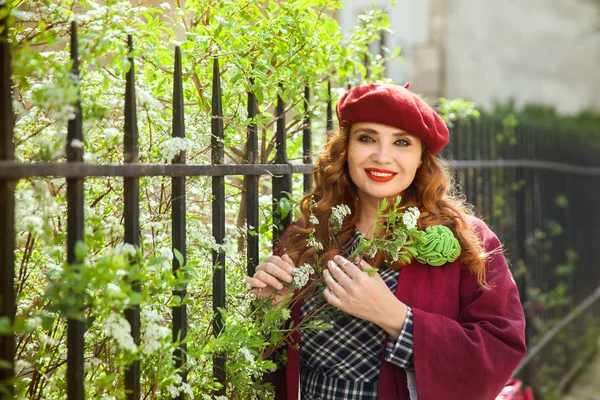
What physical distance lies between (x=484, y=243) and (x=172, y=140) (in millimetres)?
1014

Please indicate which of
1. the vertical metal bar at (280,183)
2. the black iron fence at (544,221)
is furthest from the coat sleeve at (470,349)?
the black iron fence at (544,221)

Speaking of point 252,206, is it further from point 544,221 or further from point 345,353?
point 544,221

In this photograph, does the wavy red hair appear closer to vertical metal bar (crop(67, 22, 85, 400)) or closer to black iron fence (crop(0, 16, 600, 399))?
black iron fence (crop(0, 16, 600, 399))

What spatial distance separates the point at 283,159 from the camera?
2.69 m

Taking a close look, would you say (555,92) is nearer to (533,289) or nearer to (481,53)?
(481,53)

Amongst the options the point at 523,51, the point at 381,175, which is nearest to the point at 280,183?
the point at 381,175

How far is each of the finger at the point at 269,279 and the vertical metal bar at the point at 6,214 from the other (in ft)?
2.81

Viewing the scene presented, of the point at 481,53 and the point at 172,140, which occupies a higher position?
the point at 481,53

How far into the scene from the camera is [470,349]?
228 cm

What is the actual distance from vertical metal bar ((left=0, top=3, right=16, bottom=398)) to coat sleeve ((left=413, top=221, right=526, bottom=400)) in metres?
1.12

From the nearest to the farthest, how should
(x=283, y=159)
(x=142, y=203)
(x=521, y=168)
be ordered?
1. (x=142, y=203)
2. (x=283, y=159)
3. (x=521, y=168)

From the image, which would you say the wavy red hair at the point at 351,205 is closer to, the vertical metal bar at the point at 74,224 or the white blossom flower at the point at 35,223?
the vertical metal bar at the point at 74,224

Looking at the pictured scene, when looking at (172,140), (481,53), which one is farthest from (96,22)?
(481,53)

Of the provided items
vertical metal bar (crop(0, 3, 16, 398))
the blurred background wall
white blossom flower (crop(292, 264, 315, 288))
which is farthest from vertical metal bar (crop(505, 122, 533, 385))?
the blurred background wall
